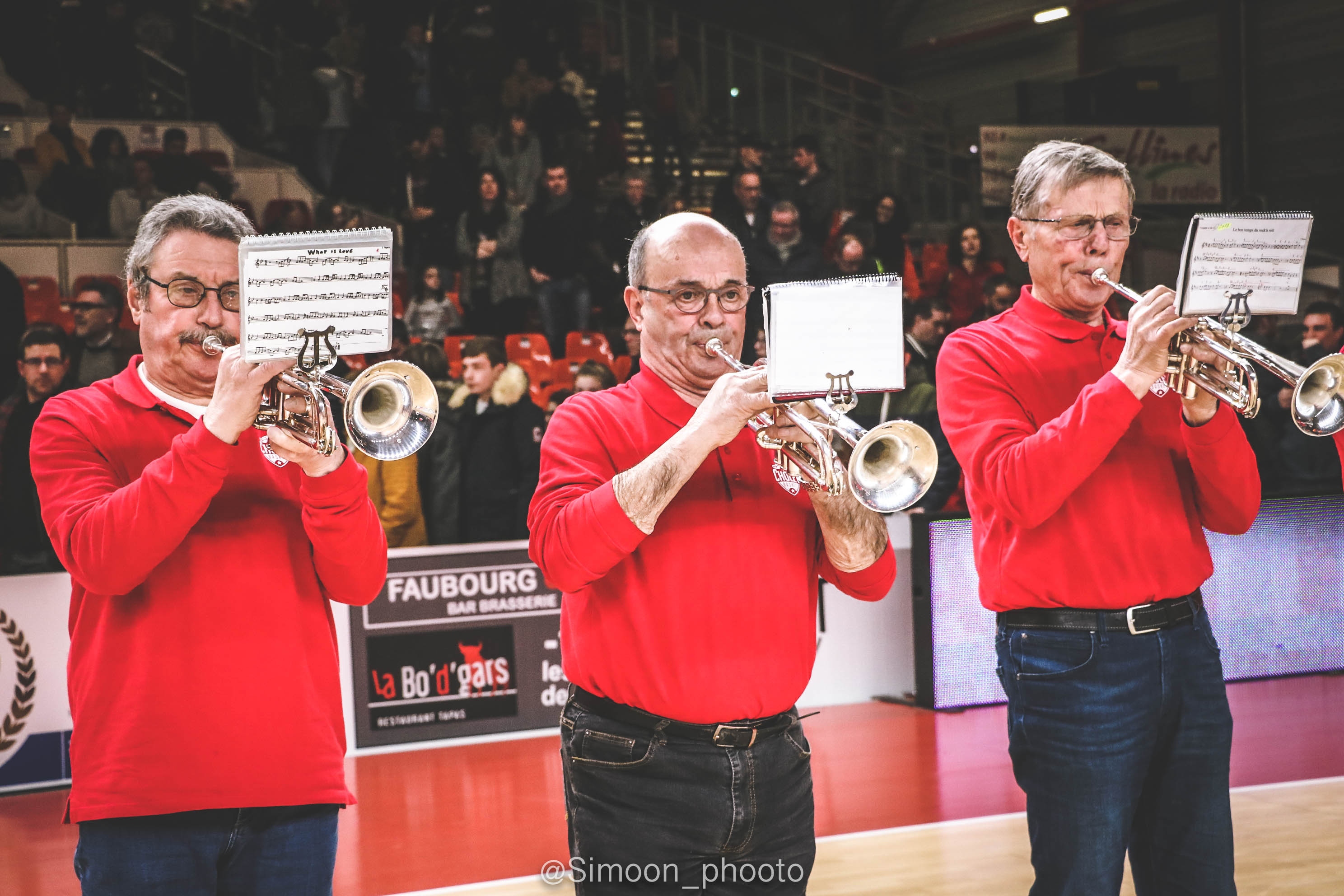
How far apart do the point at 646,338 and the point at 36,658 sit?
13.6 feet

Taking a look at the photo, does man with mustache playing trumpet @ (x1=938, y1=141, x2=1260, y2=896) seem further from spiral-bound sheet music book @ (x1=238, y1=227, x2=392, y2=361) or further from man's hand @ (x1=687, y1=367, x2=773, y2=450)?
spiral-bound sheet music book @ (x1=238, y1=227, x2=392, y2=361)

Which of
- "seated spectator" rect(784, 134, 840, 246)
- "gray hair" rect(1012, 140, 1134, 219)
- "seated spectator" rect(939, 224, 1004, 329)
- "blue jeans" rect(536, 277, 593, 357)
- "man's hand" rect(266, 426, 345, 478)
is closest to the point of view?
"man's hand" rect(266, 426, 345, 478)

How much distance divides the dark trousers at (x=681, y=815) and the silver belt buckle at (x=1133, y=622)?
0.74 meters

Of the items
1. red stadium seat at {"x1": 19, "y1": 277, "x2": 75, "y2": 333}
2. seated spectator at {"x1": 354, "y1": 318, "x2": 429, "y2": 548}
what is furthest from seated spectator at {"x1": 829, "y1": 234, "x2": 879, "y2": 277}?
red stadium seat at {"x1": 19, "y1": 277, "x2": 75, "y2": 333}

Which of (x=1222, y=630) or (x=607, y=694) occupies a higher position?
(x=607, y=694)

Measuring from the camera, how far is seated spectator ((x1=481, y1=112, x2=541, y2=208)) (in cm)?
1012

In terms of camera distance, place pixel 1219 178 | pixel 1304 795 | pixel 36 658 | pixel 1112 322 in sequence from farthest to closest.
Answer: pixel 1219 178 < pixel 36 658 < pixel 1304 795 < pixel 1112 322

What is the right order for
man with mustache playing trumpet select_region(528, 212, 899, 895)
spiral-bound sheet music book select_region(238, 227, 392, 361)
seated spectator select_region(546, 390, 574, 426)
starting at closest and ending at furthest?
spiral-bound sheet music book select_region(238, 227, 392, 361) < man with mustache playing trumpet select_region(528, 212, 899, 895) < seated spectator select_region(546, 390, 574, 426)

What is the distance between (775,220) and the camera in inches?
332

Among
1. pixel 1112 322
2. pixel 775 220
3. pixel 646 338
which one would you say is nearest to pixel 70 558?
pixel 646 338

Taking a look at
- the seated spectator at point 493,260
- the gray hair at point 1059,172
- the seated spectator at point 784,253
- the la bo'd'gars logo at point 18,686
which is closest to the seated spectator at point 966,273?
the seated spectator at point 784,253

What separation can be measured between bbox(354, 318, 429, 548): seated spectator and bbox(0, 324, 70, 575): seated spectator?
146cm

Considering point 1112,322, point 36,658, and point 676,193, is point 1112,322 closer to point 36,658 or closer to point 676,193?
point 36,658

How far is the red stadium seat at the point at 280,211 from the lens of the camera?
9719 mm
